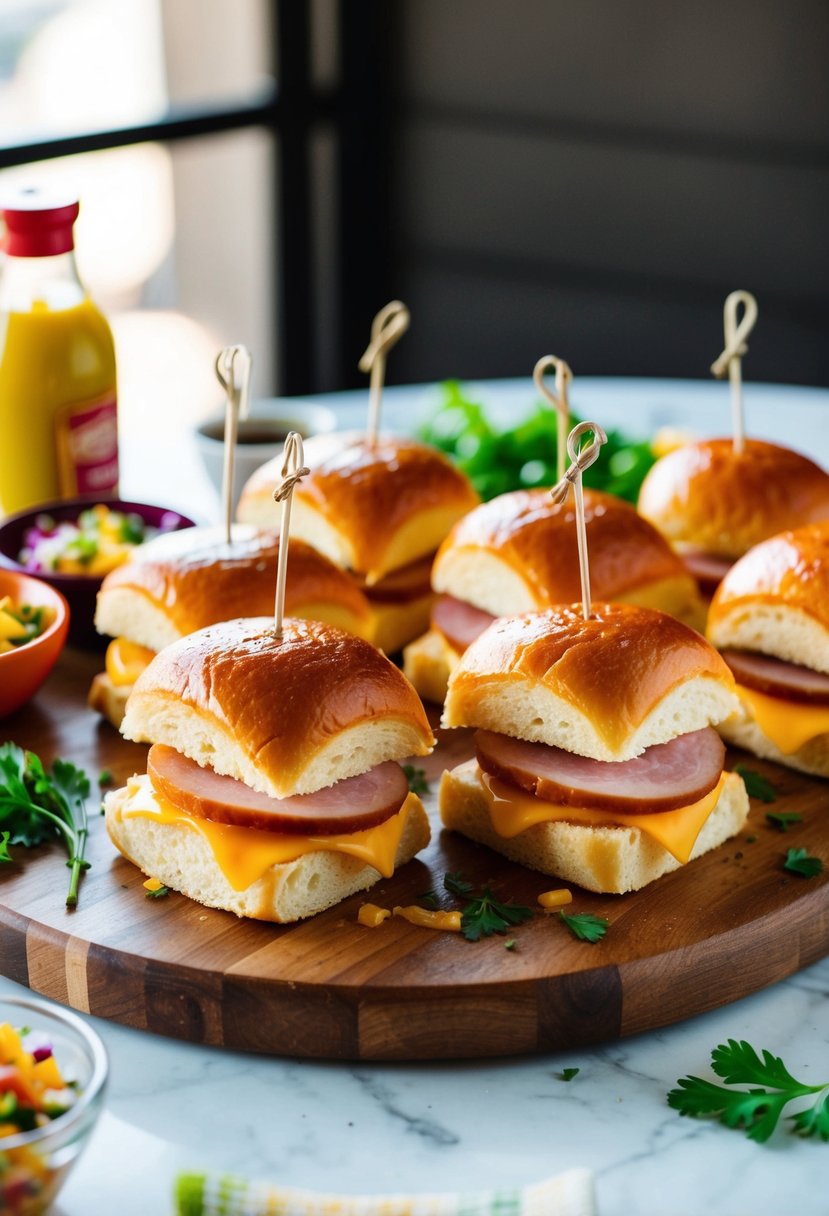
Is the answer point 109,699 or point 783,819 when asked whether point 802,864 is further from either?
point 109,699

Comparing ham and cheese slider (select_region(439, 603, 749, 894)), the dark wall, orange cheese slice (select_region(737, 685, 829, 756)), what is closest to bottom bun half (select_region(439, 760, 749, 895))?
ham and cheese slider (select_region(439, 603, 749, 894))

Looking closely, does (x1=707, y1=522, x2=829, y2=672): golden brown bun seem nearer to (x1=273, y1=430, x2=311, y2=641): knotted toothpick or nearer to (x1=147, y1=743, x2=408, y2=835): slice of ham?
(x1=147, y1=743, x2=408, y2=835): slice of ham

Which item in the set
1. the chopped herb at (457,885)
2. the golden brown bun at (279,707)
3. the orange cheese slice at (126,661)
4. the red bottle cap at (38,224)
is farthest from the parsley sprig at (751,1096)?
the red bottle cap at (38,224)

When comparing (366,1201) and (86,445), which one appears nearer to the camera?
(366,1201)

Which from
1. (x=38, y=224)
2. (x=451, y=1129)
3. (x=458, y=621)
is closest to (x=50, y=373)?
(x=38, y=224)

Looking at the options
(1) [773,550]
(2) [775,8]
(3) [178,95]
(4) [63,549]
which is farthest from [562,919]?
(3) [178,95]

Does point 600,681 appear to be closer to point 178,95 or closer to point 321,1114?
point 321,1114
